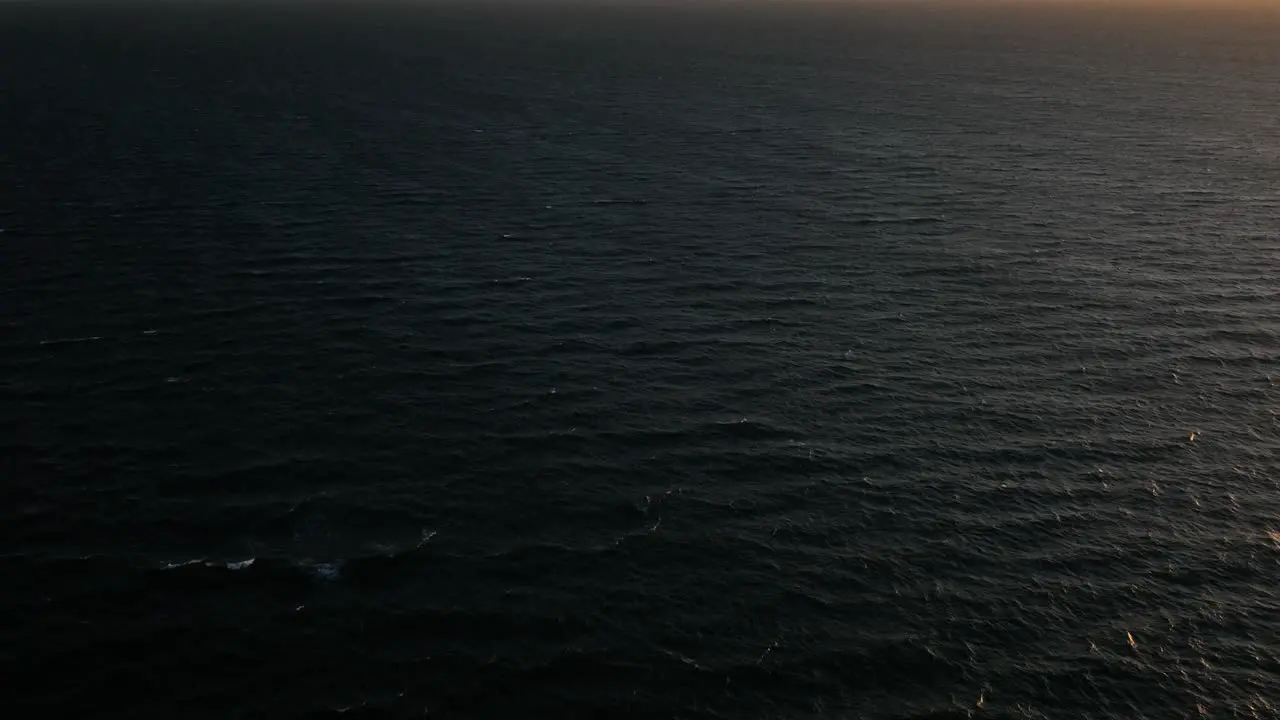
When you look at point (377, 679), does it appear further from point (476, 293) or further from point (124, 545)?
point (476, 293)

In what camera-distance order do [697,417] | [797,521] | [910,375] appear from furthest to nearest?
[910,375]
[697,417]
[797,521]

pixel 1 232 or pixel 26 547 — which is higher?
pixel 1 232

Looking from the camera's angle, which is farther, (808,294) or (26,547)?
(808,294)

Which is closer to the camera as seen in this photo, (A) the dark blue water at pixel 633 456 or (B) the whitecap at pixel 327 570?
(A) the dark blue water at pixel 633 456

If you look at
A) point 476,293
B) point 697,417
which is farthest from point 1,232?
point 697,417

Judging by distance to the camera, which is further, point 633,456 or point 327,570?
point 633,456

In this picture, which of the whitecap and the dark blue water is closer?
the dark blue water

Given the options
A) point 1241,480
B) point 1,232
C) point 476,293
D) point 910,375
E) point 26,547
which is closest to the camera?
point 26,547
